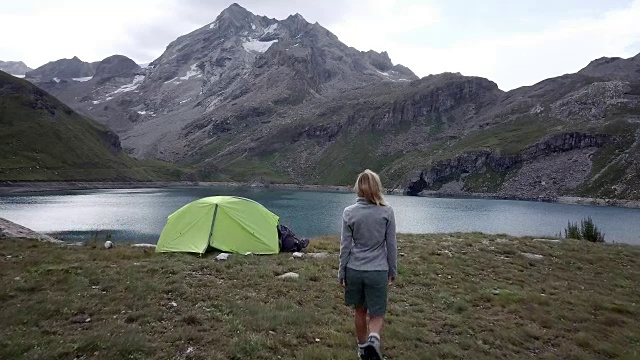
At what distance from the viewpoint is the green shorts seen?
720cm

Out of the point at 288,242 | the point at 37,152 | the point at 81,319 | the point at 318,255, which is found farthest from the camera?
the point at 37,152

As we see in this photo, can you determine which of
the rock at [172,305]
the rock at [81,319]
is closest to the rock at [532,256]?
the rock at [172,305]

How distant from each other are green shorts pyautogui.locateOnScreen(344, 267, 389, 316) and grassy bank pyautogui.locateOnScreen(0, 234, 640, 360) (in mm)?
1282

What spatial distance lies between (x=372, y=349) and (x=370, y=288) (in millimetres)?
1025

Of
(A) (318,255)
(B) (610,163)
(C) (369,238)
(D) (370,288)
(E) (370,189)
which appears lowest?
(A) (318,255)

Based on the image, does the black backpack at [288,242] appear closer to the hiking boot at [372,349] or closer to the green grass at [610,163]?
the hiking boot at [372,349]

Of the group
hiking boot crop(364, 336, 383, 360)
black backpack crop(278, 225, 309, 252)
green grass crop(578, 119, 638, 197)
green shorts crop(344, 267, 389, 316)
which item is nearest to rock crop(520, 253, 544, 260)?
black backpack crop(278, 225, 309, 252)

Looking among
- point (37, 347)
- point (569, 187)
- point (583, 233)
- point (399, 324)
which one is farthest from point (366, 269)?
point (569, 187)

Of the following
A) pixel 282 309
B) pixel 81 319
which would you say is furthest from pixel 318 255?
pixel 81 319

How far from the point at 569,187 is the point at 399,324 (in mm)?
200760

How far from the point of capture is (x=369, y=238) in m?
7.25

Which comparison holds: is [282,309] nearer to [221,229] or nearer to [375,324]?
[375,324]

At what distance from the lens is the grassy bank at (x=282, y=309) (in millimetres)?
8148

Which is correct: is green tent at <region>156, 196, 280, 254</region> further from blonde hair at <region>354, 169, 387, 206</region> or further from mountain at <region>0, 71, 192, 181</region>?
mountain at <region>0, 71, 192, 181</region>
